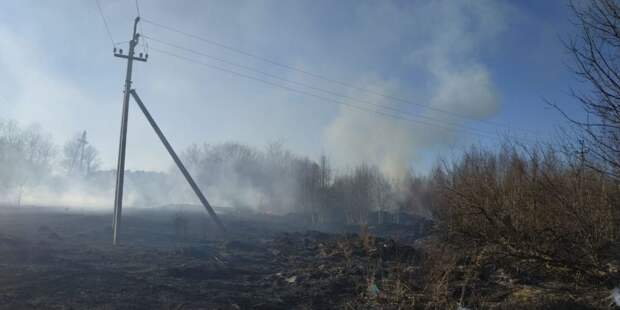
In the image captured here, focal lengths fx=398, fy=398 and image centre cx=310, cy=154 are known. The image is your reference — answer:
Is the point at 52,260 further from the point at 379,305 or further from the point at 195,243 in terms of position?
the point at 379,305

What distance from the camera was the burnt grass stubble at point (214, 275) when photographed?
6336 millimetres

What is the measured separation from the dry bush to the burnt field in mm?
1742

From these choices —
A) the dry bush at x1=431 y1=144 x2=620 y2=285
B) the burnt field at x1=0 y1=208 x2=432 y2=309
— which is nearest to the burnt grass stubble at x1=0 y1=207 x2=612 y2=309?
the burnt field at x1=0 y1=208 x2=432 y2=309

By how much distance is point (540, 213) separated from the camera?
625cm

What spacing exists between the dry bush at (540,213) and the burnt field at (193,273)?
5.71 feet

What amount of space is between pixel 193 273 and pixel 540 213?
698 centimetres

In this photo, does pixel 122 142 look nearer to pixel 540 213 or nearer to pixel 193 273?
pixel 193 273

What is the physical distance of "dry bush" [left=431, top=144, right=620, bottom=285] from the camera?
17.9 feet

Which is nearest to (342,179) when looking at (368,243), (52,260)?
(368,243)

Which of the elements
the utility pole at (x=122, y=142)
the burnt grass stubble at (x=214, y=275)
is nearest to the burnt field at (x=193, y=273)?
the burnt grass stubble at (x=214, y=275)

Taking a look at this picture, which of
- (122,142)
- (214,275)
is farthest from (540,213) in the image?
(122,142)

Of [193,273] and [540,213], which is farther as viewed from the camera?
[193,273]

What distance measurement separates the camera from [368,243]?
38.0 ft

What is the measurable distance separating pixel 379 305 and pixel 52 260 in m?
8.30
